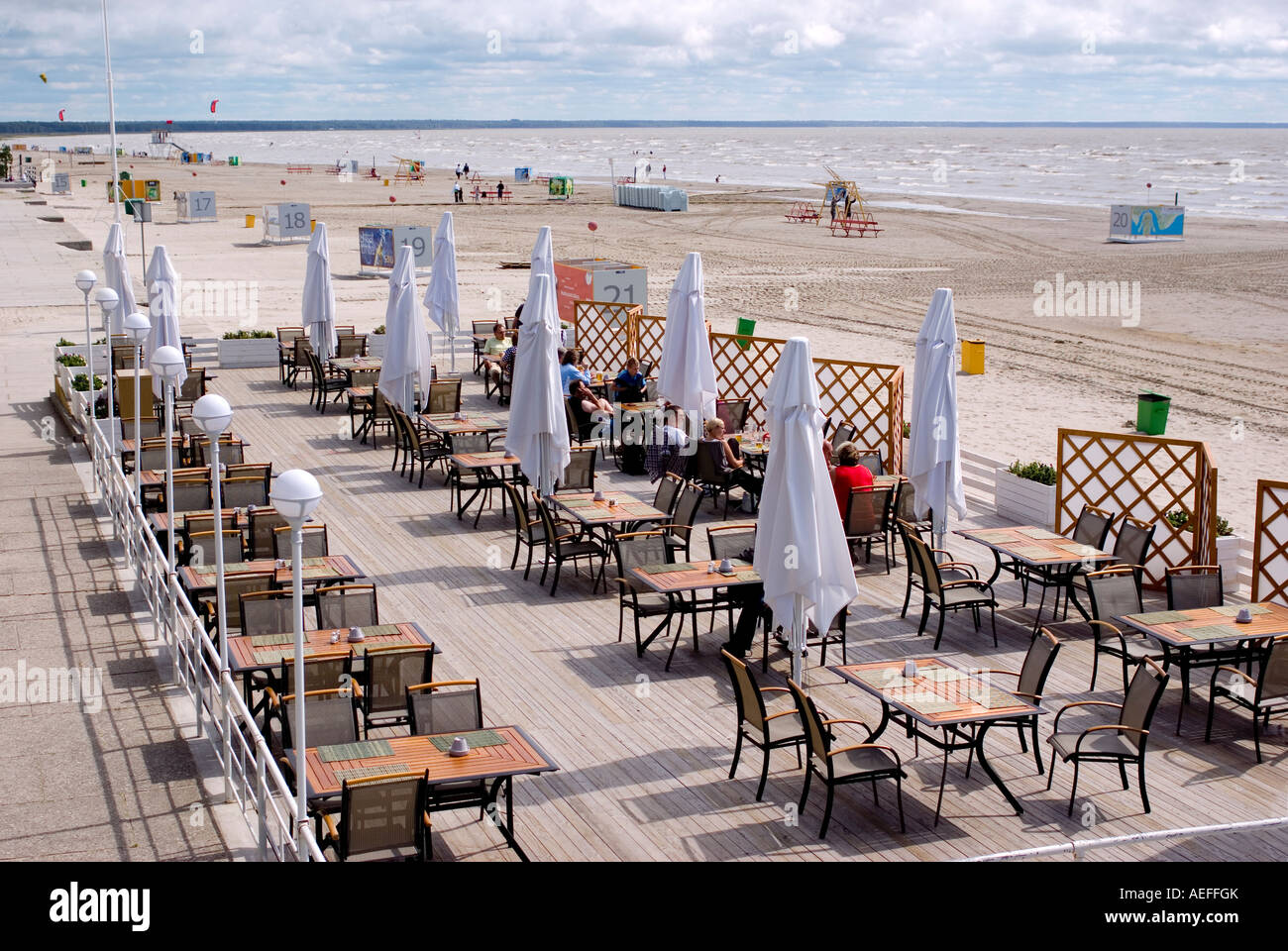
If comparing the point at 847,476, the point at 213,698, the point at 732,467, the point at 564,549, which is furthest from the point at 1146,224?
the point at 213,698

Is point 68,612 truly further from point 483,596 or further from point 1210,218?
point 1210,218

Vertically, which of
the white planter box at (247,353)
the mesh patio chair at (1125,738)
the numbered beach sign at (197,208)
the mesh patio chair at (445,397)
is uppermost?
the numbered beach sign at (197,208)

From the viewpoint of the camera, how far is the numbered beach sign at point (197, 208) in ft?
193

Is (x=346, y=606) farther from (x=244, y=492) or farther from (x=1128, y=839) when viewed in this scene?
(x=1128, y=839)

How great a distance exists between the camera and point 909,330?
29.1 metres

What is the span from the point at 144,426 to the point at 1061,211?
55.5 m

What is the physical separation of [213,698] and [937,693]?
4583mm

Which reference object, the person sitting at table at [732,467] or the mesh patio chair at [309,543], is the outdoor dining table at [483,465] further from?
the mesh patio chair at [309,543]

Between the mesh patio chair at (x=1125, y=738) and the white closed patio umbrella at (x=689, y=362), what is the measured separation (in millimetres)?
7741

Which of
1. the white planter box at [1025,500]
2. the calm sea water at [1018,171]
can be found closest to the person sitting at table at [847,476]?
the white planter box at [1025,500]

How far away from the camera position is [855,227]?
2153 inches

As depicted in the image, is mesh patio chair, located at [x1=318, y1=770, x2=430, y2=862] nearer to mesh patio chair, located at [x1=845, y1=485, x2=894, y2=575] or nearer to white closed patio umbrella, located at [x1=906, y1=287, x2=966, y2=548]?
mesh patio chair, located at [x1=845, y1=485, x2=894, y2=575]
